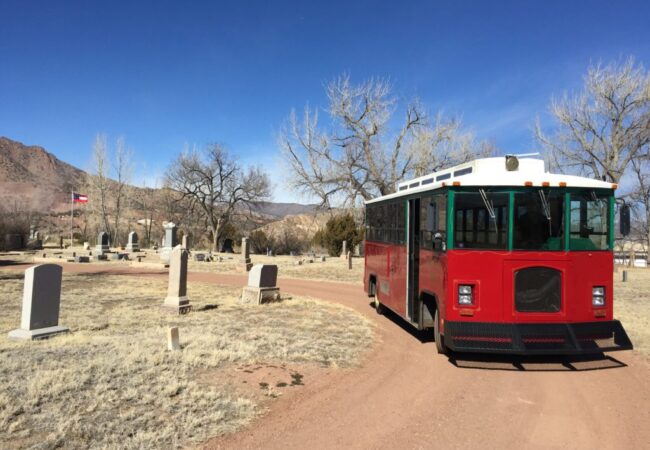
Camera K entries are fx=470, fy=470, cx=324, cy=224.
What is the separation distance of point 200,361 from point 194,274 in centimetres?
1654

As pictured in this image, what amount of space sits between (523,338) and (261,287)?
785cm

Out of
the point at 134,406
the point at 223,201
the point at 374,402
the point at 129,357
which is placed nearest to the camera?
the point at 134,406

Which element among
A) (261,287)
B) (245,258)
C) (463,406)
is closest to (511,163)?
(463,406)

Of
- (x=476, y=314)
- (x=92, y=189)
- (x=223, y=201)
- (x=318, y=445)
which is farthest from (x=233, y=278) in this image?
(x=92, y=189)

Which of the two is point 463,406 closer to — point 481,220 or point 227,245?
point 481,220

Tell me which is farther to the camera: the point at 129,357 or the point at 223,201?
the point at 223,201

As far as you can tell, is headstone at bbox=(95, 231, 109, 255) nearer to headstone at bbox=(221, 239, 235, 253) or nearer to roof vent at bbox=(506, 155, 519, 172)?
headstone at bbox=(221, 239, 235, 253)

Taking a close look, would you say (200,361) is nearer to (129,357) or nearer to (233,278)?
(129,357)

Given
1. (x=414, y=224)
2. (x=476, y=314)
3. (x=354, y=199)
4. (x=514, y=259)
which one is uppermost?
(x=354, y=199)

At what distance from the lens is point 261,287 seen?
42.7 ft

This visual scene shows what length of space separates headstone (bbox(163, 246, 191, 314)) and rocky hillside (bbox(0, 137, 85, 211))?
88.9m

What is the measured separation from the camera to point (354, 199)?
109 ft

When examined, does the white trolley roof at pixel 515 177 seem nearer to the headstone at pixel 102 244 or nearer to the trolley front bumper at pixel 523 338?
the trolley front bumper at pixel 523 338

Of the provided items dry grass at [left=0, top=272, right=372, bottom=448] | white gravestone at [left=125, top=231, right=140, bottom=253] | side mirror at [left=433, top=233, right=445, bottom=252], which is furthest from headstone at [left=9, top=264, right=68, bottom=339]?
white gravestone at [left=125, top=231, right=140, bottom=253]
